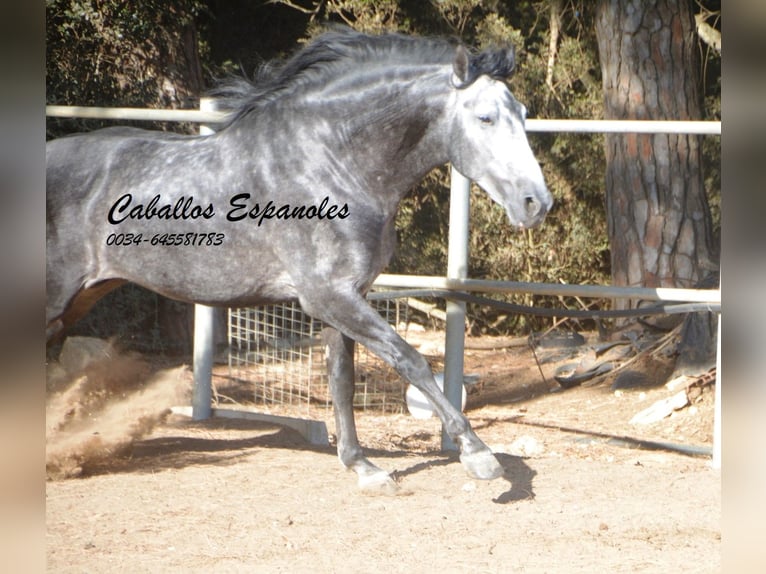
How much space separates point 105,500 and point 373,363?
4363 mm

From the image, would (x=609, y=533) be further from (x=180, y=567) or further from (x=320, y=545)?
(x=180, y=567)

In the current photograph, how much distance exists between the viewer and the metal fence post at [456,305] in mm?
4566

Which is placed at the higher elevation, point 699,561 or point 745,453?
point 745,453

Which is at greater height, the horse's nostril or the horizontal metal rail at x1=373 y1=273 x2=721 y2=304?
the horse's nostril

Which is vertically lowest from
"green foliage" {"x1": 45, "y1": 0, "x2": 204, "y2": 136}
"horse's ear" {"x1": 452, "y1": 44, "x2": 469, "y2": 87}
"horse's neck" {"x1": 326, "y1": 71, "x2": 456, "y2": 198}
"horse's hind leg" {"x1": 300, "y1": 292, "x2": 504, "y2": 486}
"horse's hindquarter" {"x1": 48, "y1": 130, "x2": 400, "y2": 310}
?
"horse's hind leg" {"x1": 300, "y1": 292, "x2": 504, "y2": 486}

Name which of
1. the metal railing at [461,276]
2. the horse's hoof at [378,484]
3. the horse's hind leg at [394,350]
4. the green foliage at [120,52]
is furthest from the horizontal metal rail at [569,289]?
the green foliage at [120,52]

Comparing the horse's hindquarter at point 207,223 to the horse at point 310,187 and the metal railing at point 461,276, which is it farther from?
the metal railing at point 461,276

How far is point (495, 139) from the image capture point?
347cm

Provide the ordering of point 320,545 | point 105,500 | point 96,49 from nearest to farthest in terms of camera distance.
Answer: point 320,545
point 105,500
point 96,49

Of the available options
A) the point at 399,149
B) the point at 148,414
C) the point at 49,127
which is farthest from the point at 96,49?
the point at 399,149

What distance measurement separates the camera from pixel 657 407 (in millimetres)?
5852

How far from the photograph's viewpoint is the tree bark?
7.07 m

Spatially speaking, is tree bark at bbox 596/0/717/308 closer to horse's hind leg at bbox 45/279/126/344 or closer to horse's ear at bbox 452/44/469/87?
horse's ear at bbox 452/44/469/87

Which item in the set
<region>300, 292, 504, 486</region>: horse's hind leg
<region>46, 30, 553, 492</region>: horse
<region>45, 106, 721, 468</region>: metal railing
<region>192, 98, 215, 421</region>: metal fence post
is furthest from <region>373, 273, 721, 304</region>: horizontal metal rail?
<region>192, 98, 215, 421</region>: metal fence post
